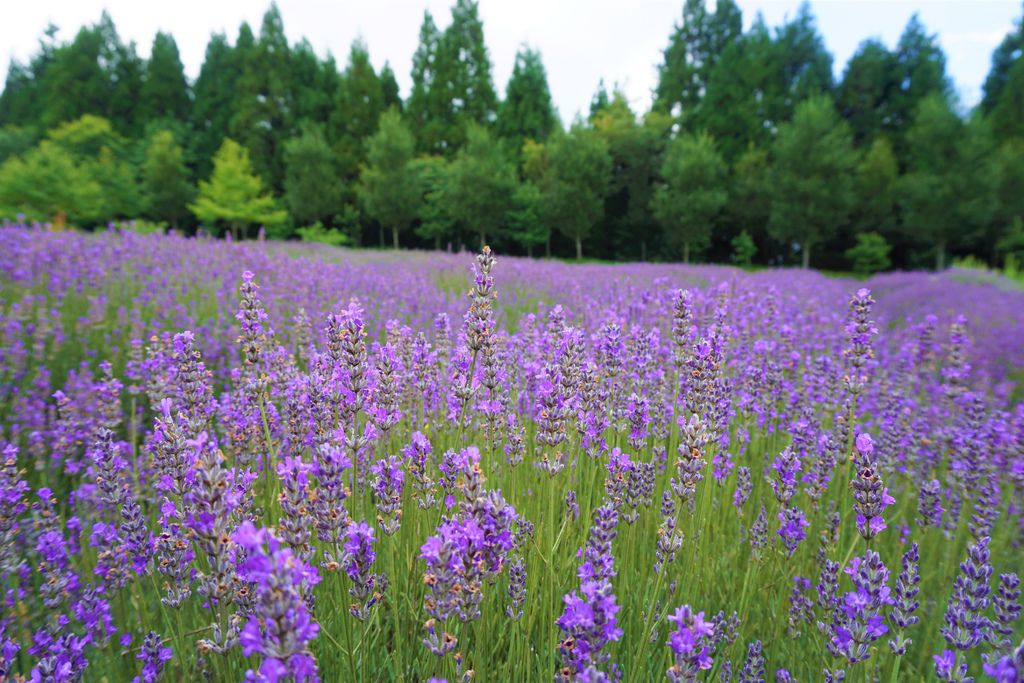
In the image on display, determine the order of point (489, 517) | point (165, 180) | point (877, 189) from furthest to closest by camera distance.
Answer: point (165, 180) < point (877, 189) < point (489, 517)

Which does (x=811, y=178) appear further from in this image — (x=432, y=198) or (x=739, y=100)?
(x=432, y=198)

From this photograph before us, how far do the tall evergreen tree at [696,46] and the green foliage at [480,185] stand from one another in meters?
13.9

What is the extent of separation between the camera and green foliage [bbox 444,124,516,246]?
25.7 meters

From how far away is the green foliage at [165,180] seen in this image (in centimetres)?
2802

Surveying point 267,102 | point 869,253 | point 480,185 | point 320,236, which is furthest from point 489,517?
point 267,102

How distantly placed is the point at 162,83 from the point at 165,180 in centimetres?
1113

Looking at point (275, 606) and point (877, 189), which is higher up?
point (877, 189)

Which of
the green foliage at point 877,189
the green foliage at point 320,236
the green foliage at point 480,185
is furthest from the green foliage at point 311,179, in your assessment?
the green foliage at point 877,189

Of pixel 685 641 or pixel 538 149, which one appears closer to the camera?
pixel 685 641

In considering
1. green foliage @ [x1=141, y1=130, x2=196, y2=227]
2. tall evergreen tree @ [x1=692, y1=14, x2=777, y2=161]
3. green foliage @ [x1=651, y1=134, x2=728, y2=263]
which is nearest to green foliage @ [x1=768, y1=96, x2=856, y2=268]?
green foliage @ [x1=651, y1=134, x2=728, y2=263]

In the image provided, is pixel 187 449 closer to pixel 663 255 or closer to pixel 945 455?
pixel 945 455

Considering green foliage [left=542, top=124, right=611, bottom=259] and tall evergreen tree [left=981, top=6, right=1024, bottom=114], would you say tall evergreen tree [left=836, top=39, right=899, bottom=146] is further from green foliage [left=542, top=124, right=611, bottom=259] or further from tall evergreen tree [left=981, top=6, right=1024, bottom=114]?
green foliage [left=542, top=124, right=611, bottom=259]

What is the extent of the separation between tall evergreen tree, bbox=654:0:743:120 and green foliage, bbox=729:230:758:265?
1024cm

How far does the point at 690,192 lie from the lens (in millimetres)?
26328
